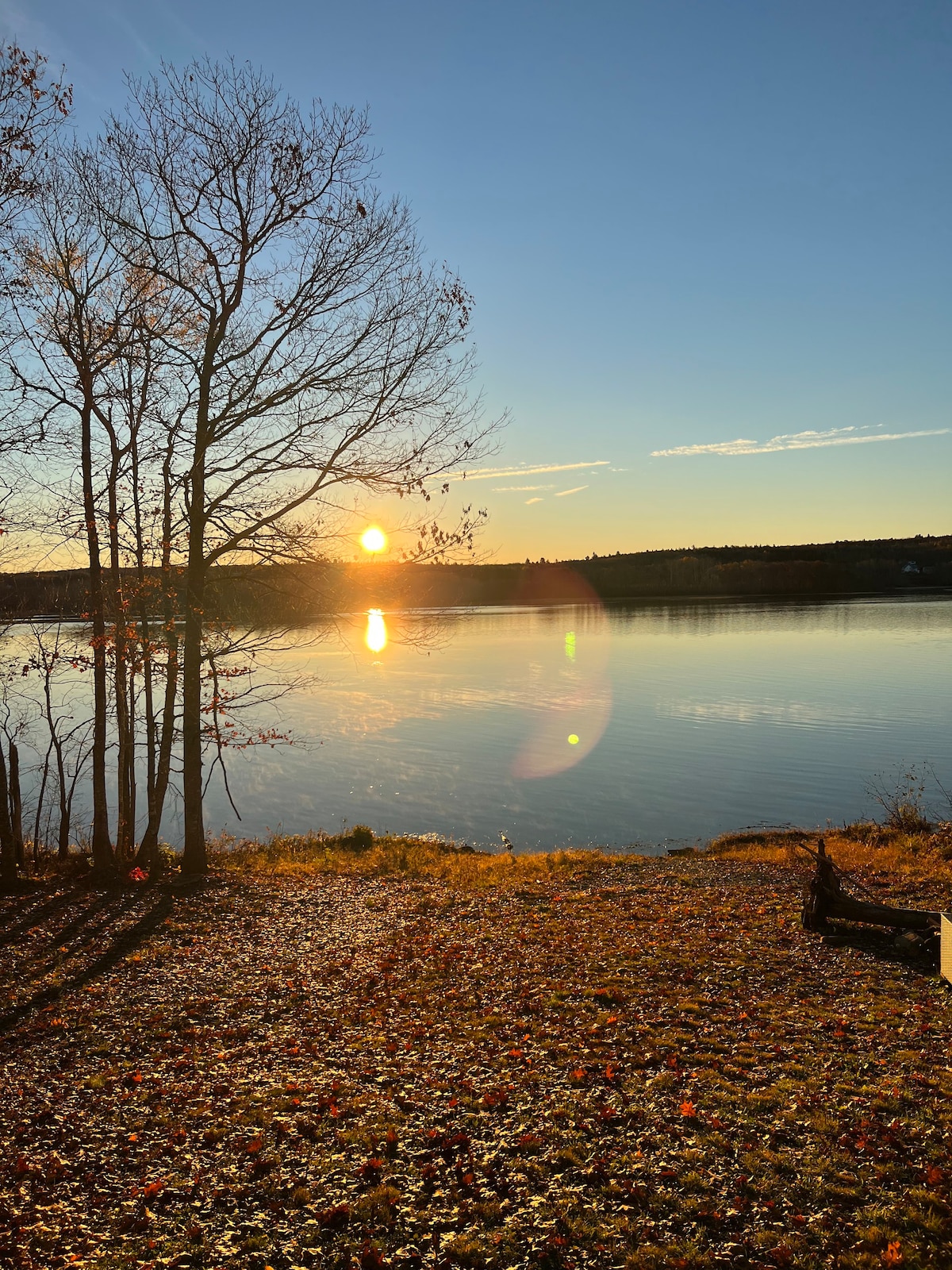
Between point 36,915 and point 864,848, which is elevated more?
point 36,915

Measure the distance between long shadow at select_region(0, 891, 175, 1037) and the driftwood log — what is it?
28.9ft

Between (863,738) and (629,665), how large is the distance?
25.8 meters

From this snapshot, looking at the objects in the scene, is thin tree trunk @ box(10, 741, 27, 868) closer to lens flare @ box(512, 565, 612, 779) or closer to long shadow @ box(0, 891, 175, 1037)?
long shadow @ box(0, 891, 175, 1037)

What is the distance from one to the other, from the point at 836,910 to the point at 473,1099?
6.21 meters

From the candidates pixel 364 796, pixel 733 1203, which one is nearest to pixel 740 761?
pixel 364 796

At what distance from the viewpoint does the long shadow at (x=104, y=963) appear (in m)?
8.44

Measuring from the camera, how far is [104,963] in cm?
1007

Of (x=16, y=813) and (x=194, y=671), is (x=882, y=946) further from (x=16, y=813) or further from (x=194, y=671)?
(x=16, y=813)

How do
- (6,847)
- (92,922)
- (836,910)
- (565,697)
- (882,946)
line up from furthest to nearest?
(565,697), (6,847), (92,922), (836,910), (882,946)

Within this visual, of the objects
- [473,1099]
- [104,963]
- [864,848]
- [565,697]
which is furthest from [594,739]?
[473,1099]

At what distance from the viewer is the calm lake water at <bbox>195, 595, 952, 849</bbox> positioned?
940 inches

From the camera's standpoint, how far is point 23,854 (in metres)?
15.5

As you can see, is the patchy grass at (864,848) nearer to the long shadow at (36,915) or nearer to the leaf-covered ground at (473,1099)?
the leaf-covered ground at (473,1099)

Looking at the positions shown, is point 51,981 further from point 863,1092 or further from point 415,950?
point 863,1092
